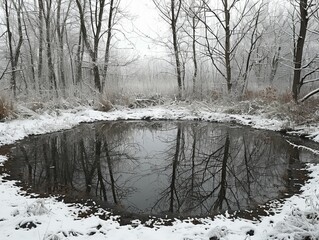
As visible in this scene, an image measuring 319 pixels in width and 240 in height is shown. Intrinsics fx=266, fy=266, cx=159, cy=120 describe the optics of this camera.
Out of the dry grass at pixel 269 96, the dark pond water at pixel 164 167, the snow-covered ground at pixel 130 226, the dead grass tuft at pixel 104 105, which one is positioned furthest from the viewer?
the dead grass tuft at pixel 104 105

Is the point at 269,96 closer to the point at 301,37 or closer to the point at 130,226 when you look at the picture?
the point at 301,37

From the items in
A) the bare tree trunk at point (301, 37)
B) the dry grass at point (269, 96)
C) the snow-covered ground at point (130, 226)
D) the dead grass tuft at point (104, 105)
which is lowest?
the snow-covered ground at point (130, 226)

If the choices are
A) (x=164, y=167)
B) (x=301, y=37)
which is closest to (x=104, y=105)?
(x=164, y=167)

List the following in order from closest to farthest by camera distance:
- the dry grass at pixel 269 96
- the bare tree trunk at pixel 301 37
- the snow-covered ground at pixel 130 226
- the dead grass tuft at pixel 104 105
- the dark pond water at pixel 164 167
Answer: the snow-covered ground at pixel 130 226 → the dark pond water at pixel 164 167 → the bare tree trunk at pixel 301 37 → the dry grass at pixel 269 96 → the dead grass tuft at pixel 104 105

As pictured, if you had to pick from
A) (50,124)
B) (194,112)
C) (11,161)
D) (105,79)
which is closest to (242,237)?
(11,161)

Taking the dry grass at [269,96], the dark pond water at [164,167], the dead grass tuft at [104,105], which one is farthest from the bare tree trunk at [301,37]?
the dead grass tuft at [104,105]

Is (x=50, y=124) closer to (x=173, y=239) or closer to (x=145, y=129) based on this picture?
(x=145, y=129)

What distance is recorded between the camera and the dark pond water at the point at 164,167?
458 centimetres

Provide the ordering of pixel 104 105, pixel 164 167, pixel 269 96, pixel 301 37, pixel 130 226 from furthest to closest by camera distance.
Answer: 1. pixel 104 105
2. pixel 269 96
3. pixel 301 37
4. pixel 164 167
5. pixel 130 226

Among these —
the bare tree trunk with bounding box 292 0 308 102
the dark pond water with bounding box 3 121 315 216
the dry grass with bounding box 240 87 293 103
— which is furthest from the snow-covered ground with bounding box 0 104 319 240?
the dry grass with bounding box 240 87 293 103

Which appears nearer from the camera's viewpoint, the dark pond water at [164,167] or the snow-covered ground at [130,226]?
the snow-covered ground at [130,226]

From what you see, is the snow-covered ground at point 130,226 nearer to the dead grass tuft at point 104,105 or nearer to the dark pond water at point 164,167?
the dark pond water at point 164,167

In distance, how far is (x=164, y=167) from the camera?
608cm

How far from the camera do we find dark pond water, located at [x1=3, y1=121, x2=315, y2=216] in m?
4.58
